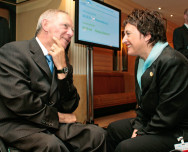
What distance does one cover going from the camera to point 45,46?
53.4 inches

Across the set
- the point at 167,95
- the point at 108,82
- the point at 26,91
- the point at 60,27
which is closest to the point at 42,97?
the point at 26,91

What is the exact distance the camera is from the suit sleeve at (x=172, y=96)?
43.1 inches

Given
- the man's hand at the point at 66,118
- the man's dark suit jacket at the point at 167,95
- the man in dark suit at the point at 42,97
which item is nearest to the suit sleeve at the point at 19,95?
the man in dark suit at the point at 42,97

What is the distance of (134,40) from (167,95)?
49 cm

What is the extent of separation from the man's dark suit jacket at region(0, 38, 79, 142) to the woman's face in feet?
1.80

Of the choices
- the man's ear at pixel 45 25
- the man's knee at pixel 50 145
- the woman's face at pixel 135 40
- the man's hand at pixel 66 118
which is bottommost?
the man's knee at pixel 50 145

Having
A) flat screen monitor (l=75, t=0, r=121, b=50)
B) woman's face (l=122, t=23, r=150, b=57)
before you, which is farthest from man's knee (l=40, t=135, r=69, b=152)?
flat screen monitor (l=75, t=0, r=121, b=50)

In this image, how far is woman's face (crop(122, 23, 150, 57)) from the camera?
1.36 metres

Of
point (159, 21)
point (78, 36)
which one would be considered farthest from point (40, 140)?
point (78, 36)

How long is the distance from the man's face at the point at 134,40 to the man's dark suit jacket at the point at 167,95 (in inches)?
7.6

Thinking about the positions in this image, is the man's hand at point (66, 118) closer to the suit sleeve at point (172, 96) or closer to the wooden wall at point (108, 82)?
the suit sleeve at point (172, 96)

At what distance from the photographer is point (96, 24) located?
283cm

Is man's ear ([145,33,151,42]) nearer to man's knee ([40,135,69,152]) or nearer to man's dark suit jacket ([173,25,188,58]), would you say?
man's knee ([40,135,69,152])

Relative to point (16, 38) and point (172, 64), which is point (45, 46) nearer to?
point (172, 64)
